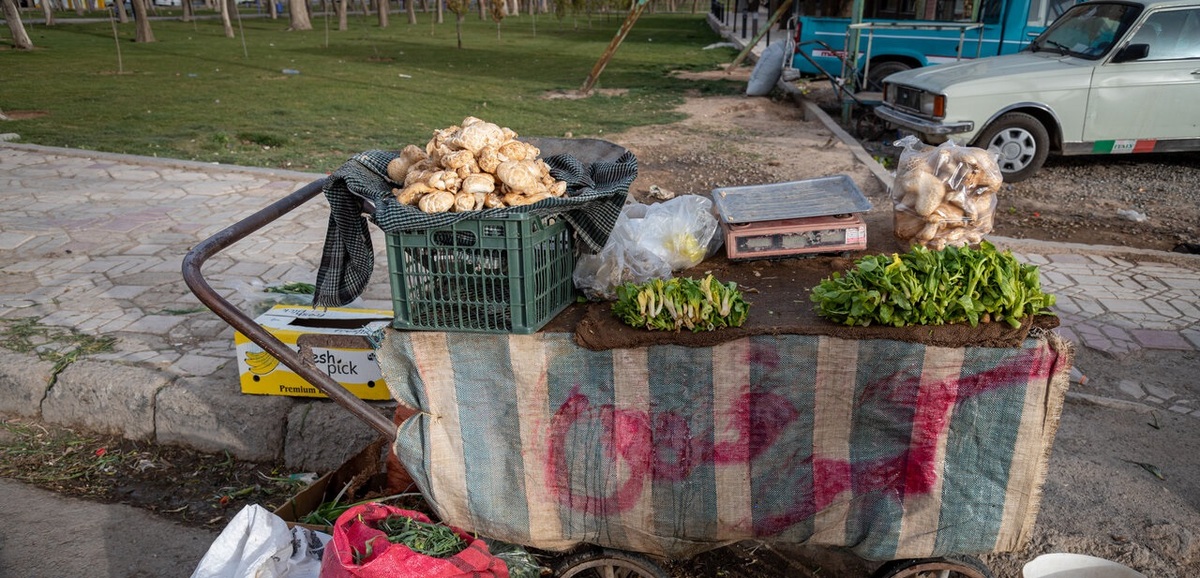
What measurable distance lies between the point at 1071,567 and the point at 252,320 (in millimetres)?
2792

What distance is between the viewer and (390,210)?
7.80 feet

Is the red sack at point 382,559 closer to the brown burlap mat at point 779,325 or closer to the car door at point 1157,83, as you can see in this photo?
the brown burlap mat at point 779,325

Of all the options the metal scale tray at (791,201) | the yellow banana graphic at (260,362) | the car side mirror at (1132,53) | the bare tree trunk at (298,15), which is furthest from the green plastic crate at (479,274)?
the bare tree trunk at (298,15)

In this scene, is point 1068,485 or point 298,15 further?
point 298,15

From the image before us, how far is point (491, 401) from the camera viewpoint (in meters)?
2.67

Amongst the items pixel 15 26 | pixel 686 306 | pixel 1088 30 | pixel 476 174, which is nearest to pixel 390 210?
pixel 476 174

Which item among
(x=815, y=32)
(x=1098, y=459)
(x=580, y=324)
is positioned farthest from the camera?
(x=815, y=32)

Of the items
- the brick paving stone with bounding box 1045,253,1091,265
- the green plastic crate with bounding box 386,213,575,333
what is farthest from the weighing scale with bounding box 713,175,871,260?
the brick paving stone with bounding box 1045,253,1091,265

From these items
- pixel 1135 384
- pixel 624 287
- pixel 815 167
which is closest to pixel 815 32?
pixel 815 167

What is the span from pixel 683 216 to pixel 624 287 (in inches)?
23.6

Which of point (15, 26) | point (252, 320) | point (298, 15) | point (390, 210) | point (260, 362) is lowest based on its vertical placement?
point (260, 362)

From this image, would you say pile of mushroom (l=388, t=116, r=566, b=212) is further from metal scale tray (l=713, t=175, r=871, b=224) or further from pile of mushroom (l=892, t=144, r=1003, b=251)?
pile of mushroom (l=892, t=144, r=1003, b=251)

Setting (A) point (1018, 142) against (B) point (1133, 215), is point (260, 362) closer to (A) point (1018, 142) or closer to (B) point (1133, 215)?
(B) point (1133, 215)

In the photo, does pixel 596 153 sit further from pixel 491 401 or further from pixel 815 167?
pixel 815 167
